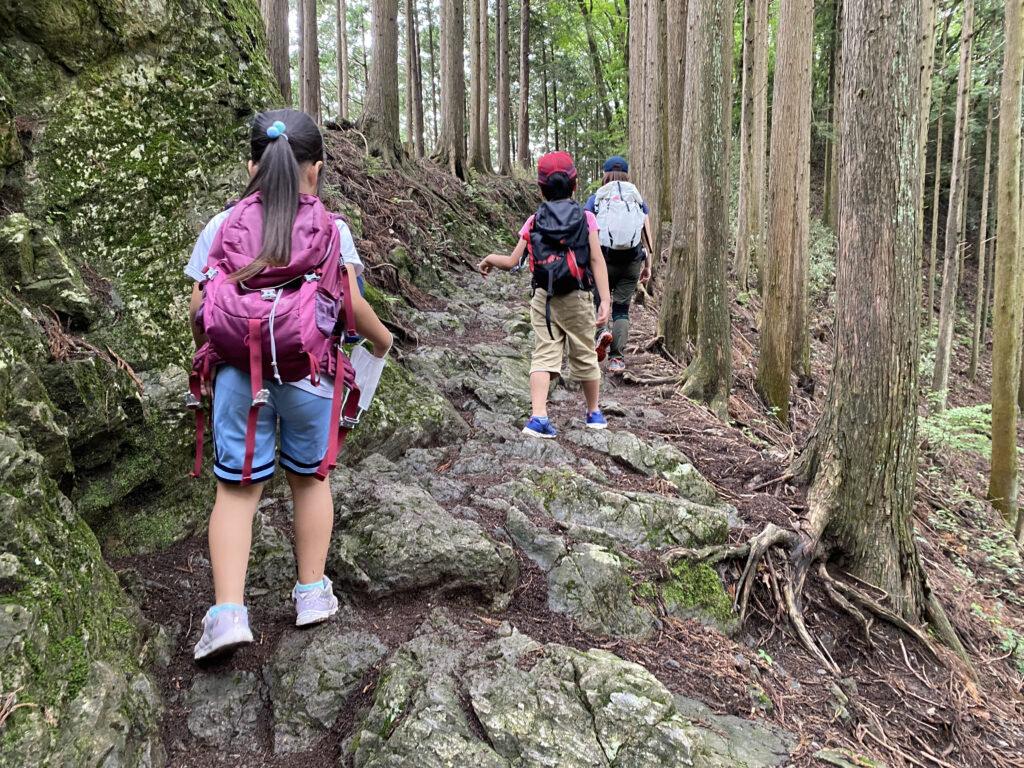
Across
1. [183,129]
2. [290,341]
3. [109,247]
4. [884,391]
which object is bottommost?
[884,391]

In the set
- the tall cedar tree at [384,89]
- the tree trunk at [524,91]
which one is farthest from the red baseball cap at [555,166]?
the tree trunk at [524,91]

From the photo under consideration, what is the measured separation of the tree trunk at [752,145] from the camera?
529 inches

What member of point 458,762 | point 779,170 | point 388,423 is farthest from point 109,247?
point 779,170

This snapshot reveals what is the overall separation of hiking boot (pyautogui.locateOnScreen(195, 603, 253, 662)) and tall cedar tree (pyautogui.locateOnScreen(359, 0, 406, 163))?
31.7ft

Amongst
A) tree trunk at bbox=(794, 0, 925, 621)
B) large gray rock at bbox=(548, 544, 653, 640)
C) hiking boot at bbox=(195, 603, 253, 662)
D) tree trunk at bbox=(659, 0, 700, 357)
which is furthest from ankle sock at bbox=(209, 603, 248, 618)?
tree trunk at bbox=(659, 0, 700, 357)

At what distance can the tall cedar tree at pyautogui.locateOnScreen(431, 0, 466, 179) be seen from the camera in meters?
13.3

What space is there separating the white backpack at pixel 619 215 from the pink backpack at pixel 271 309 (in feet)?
13.9

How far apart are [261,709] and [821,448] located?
3992 millimetres

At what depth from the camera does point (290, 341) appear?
85.9 inches

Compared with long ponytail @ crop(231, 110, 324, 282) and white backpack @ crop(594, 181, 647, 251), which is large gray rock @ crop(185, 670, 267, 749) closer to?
long ponytail @ crop(231, 110, 324, 282)

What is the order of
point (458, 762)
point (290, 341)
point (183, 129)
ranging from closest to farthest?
point (458, 762) < point (290, 341) < point (183, 129)

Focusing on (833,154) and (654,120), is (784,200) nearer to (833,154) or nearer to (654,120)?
(654,120)

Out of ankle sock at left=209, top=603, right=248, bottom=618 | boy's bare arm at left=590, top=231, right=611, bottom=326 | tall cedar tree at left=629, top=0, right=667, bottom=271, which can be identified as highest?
tall cedar tree at left=629, top=0, right=667, bottom=271

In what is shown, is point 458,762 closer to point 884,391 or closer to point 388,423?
point 388,423
